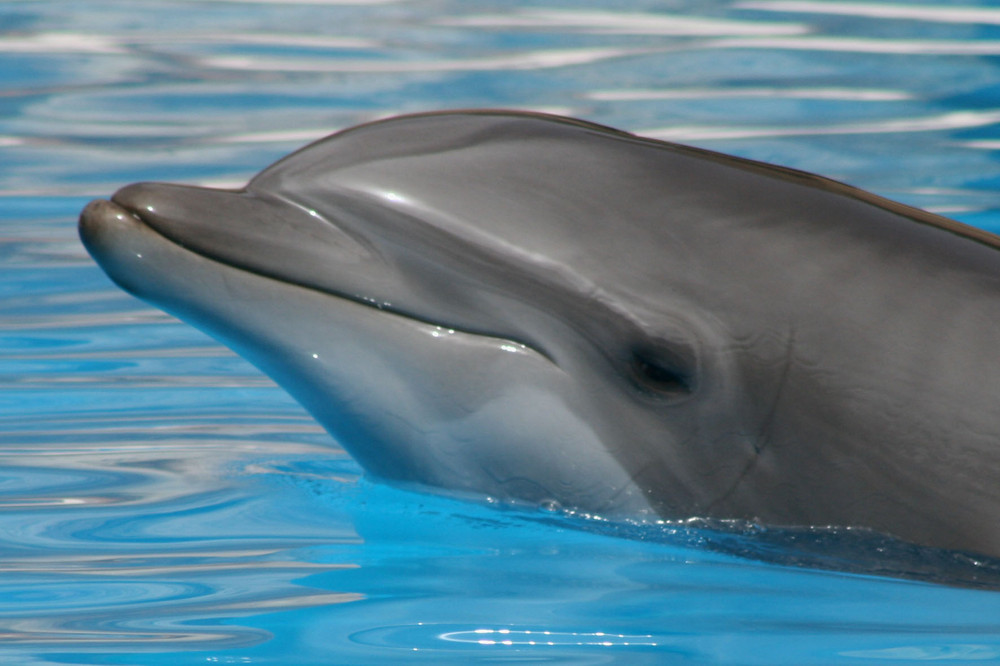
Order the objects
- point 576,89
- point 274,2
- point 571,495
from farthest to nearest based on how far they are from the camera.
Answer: point 274,2
point 576,89
point 571,495

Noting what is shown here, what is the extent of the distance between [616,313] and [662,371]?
0.19m

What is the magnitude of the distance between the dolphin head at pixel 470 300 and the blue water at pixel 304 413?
1.07 feet

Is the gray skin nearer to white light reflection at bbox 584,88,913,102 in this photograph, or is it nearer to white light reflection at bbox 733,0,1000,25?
white light reflection at bbox 584,88,913,102

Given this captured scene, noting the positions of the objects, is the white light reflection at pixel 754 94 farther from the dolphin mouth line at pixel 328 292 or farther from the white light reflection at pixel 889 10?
the dolphin mouth line at pixel 328 292

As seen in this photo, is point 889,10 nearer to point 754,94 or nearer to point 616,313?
point 754,94

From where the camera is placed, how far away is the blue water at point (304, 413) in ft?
12.0

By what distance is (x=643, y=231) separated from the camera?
3.90 metres

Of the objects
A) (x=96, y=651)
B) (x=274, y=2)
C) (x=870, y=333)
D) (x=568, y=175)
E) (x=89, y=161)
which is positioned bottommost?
(x=96, y=651)

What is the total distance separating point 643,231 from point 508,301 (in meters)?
0.38

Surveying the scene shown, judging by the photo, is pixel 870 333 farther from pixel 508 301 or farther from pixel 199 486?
pixel 199 486

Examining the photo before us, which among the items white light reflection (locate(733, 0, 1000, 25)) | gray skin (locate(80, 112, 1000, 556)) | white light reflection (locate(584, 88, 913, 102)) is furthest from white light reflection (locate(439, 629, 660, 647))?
white light reflection (locate(733, 0, 1000, 25))

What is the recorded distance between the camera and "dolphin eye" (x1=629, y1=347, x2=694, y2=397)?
12.7ft

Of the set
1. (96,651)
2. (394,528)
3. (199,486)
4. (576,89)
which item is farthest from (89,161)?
(96,651)

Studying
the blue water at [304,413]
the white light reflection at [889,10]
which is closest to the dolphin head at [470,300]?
the blue water at [304,413]
